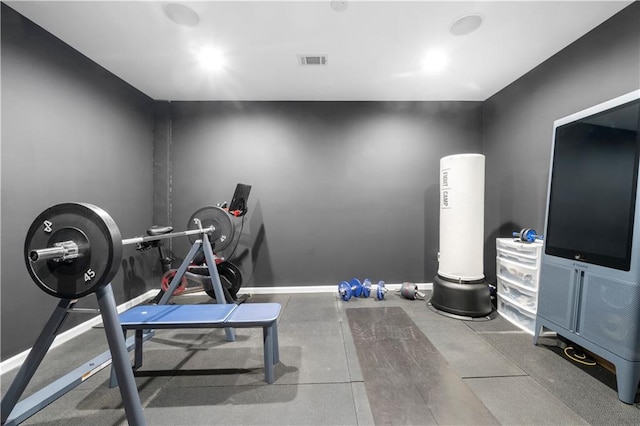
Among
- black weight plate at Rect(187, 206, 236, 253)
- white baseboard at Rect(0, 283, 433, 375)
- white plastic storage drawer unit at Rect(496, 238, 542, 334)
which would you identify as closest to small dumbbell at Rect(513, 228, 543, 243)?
white plastic storage drawer unit at Rect(496, 238, 542, 334)

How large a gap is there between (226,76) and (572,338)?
4181mm

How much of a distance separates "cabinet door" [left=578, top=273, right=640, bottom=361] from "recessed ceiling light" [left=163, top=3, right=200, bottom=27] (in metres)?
3.70

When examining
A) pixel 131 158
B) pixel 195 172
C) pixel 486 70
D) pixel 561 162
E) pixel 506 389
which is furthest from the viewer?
pixel 195 172

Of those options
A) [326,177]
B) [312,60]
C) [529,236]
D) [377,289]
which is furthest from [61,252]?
[529,236]

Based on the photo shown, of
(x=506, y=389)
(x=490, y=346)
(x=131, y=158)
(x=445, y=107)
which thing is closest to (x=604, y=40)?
(x=445, y=107)

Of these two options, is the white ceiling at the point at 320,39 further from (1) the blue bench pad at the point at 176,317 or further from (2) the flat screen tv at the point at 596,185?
(1) the blue bench pad at the point at 176,317

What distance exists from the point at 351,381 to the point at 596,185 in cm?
232

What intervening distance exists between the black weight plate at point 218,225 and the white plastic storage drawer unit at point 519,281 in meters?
2.97

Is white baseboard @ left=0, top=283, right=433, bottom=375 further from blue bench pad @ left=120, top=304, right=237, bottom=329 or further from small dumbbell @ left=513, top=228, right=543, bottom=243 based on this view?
small dumbbell @ left=513, top=228, right=543, bottom=243

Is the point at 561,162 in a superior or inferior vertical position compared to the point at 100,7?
inferior

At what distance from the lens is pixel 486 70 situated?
2857 mm

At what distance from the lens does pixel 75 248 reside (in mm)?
1143

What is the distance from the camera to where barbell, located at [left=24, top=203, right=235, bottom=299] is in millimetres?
1145

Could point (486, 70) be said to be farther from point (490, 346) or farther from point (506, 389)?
point (506, 389)
